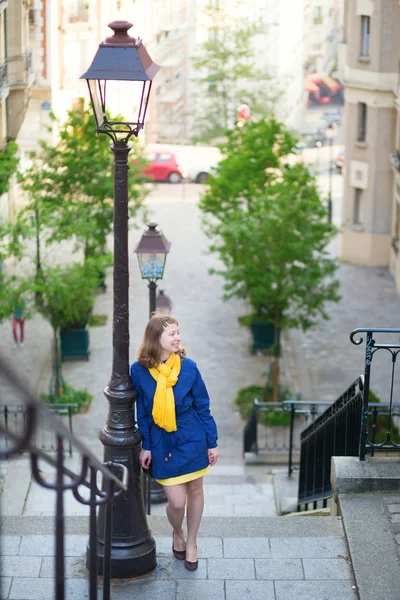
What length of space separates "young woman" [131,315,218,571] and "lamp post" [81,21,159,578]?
0.10 metres

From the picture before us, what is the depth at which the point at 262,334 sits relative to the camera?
72.6ft

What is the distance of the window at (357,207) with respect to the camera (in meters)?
29.3

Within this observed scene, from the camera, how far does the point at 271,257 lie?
18.7 meters

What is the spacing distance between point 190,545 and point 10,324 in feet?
56.4

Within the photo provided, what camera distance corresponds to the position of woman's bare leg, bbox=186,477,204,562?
665 cm

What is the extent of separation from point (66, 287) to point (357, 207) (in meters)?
13.6

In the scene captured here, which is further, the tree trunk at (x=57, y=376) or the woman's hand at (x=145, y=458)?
the tree trunk at (x=57, y=376)

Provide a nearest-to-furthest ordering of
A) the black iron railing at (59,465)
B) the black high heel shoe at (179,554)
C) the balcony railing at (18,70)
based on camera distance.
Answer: the black iron railing at (59,465) → the black high heel shoe at (179,554) → the balcony railing at (18,70)

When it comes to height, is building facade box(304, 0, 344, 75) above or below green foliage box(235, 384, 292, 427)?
above

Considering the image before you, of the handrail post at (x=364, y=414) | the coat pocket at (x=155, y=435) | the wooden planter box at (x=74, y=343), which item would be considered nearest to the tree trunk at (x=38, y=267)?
the wooden planter box at (x=74, y=343)

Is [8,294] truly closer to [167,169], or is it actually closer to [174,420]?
[174,420]

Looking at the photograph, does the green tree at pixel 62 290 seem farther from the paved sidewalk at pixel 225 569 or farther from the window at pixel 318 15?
the window at pixel 318 15

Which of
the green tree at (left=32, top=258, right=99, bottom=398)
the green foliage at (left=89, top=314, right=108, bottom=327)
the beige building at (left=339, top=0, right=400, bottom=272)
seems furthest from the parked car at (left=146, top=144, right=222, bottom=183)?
the green tree at (left=32, top=258, right=99, bottom=398)

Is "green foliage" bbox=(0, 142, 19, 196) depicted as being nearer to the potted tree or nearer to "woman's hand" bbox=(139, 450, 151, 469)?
the potted tree
